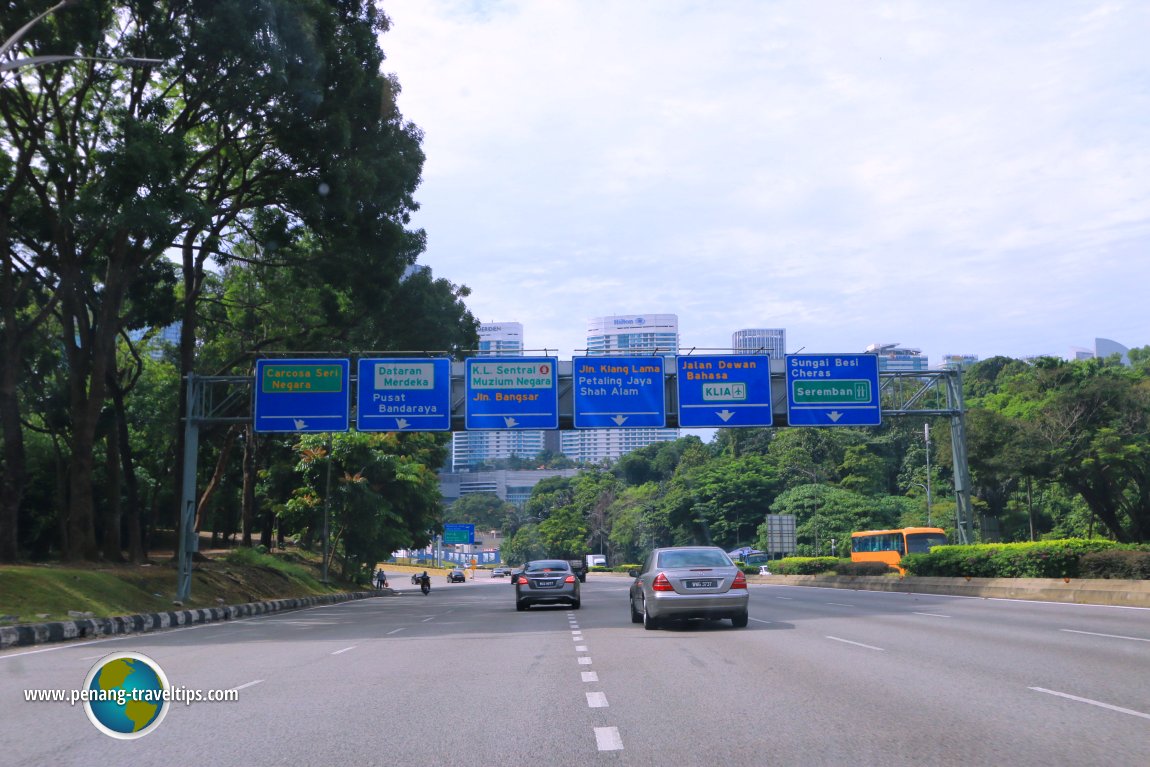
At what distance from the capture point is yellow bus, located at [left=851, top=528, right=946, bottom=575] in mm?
46750

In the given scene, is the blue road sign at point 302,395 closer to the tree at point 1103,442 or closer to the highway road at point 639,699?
the highway road at point 639,699

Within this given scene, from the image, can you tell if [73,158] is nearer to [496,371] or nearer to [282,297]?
[282,297]

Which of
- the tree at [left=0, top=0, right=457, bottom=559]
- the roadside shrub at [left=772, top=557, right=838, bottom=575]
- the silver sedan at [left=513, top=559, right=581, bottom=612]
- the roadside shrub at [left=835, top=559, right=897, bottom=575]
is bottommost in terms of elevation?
the roadside shrub at [left=772, top=557, right=838, bottom=575]

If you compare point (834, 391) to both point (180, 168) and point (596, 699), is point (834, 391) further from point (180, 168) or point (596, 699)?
point (596, 699)

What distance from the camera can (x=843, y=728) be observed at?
7.43m

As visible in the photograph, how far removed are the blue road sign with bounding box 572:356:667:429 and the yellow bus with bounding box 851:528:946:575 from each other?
2065 centimetres

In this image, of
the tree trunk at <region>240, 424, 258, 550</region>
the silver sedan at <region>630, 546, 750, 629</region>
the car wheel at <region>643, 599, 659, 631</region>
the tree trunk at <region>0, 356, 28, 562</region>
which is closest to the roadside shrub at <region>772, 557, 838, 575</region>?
the tree trunk at <region>240, 424, 258, 550</region>

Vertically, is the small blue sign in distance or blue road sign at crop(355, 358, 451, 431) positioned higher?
blue road sign at crop(355, 358, 451, 431)

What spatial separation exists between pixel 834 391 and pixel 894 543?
2371 cm

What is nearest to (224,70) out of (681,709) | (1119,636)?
(681,709)

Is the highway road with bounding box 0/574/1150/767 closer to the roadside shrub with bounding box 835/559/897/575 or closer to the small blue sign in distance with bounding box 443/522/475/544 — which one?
the roadside shrub with bounding box 835/559/897/575

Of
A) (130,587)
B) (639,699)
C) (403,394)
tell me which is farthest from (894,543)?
(639,699)

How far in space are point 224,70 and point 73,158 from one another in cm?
465

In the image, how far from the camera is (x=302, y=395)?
27469mm
